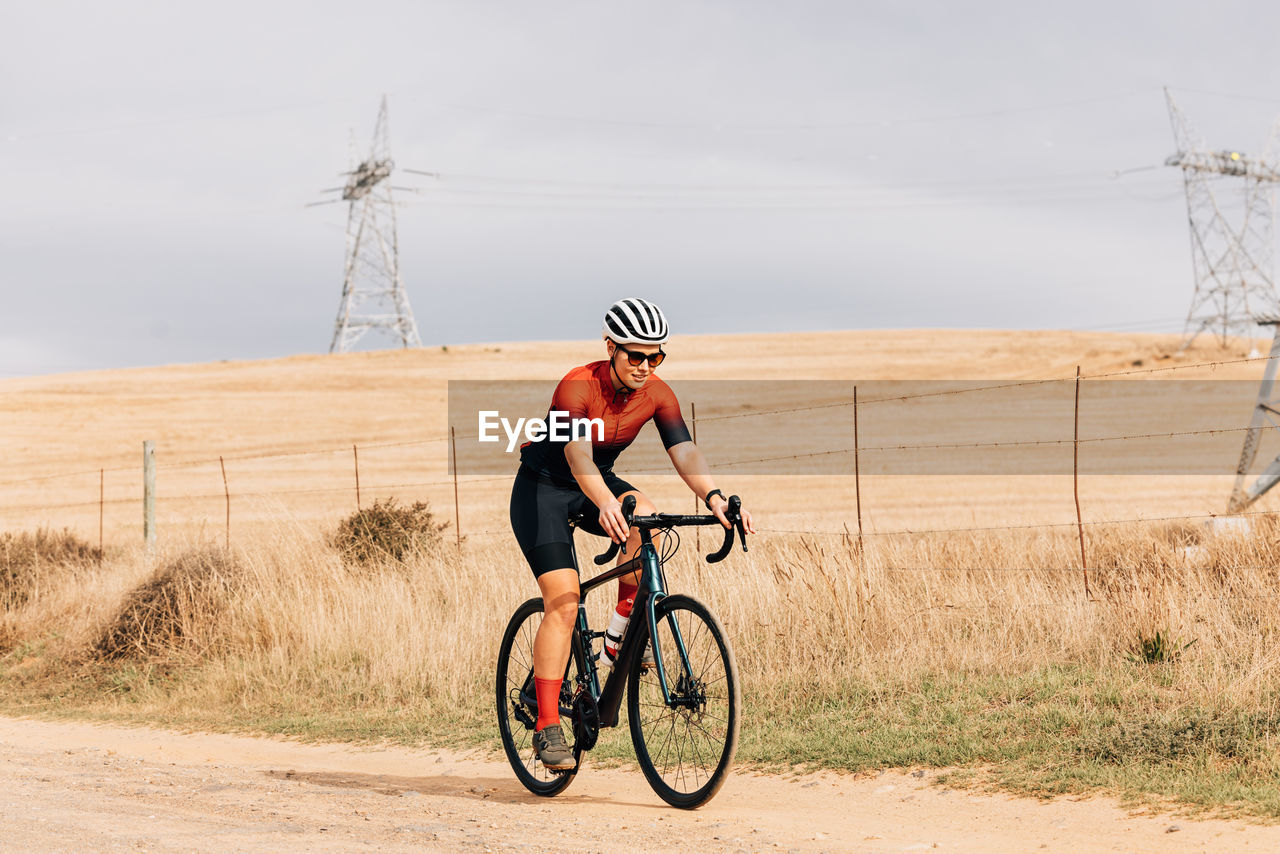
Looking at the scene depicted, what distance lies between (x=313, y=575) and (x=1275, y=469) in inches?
458

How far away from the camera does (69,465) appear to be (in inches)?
1394

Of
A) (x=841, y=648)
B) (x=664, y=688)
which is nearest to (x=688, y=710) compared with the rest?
(x=664, y=688)

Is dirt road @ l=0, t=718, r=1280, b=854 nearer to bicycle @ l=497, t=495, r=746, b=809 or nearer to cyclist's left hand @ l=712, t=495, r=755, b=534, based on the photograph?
bicycle @ l=497, t=495, r=746, b=809

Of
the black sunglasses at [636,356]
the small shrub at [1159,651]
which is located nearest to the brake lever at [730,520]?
the black sunglasses at [636,356]

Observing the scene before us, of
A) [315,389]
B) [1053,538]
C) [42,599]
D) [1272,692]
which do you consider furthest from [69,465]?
[1272,692]

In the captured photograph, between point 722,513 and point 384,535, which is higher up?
point 722,513

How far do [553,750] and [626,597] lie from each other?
83 centimetres

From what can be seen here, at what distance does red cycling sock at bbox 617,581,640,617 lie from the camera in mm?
5973

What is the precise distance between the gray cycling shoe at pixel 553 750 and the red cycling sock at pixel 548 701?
0.03 meters

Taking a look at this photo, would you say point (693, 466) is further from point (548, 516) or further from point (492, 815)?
point (492, 815)

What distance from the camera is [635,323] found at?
570cm

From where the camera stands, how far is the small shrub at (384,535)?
14016 millimetres

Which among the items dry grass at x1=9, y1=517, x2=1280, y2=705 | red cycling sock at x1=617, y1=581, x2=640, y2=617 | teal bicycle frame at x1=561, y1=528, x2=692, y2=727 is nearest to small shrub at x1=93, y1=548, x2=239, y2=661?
dry grass at x1=9, y1=517, x2=1280, y2=705

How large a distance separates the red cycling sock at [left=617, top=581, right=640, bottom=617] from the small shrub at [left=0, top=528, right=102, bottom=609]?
10718 mm
